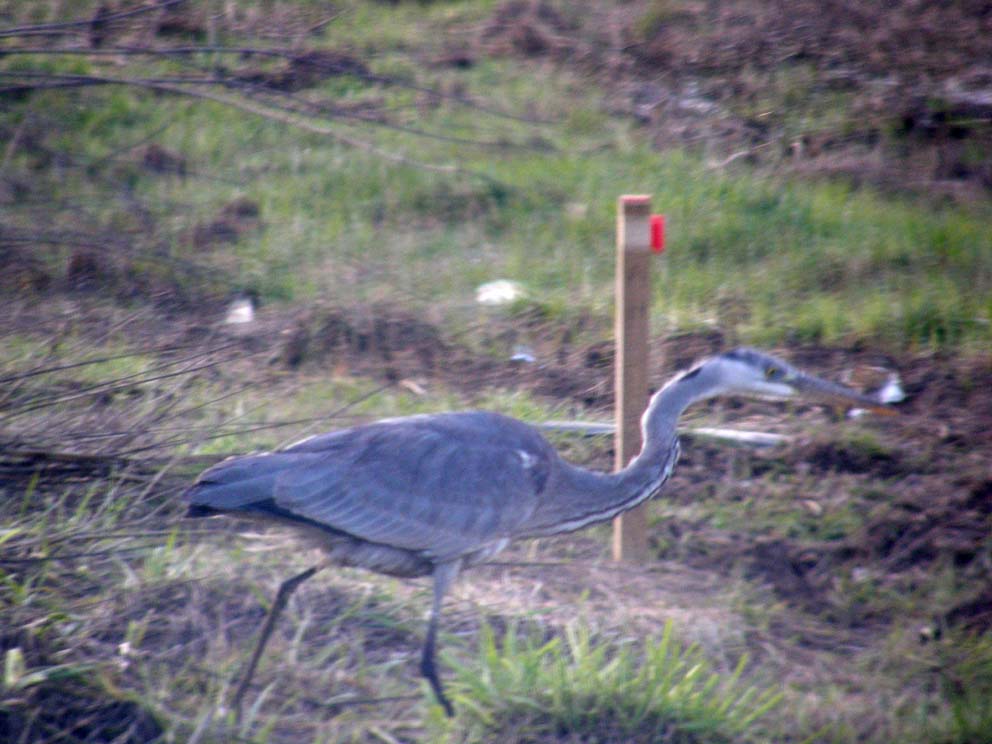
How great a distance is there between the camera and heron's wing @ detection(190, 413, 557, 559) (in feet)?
13.6

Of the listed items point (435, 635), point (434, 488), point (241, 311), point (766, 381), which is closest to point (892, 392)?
point (766, 381)

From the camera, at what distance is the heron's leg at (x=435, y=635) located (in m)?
3.99

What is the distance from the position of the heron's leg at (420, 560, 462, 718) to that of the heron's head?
1382 millimetres

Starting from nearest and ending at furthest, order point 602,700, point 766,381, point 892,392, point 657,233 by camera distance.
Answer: point 602,700
point 657,233
point 766,381
point 892,392

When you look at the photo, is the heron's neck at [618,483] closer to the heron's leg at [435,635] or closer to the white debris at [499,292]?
Result: the heron's leg at [435,635]

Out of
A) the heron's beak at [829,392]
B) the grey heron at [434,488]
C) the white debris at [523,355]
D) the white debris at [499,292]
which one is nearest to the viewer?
the grey heron at [434,488]

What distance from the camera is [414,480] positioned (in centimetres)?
438

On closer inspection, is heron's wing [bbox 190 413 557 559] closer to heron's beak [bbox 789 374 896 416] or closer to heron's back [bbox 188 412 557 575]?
heron's back [bbox 188 412 557 575]

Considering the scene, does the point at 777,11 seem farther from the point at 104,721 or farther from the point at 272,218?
the point at 104,721

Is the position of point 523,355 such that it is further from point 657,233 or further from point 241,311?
point 657,233

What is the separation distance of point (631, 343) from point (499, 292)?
8.67 ft

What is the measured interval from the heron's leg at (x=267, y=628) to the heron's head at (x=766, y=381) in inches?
73.1

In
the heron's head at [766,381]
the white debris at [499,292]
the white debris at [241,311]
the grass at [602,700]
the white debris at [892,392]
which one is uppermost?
the heron's head at [766,381]

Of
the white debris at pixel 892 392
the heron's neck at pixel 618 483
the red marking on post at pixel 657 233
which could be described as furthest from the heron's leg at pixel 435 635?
the white debris at pixel 892 392
